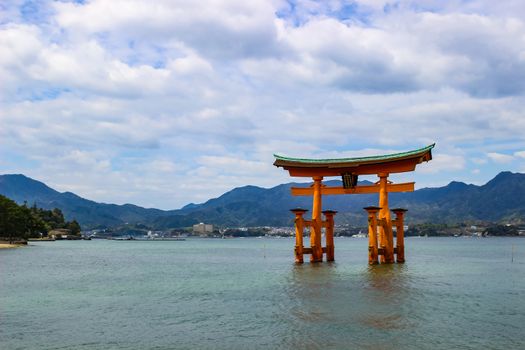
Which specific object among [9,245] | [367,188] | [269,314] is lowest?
[269,314]

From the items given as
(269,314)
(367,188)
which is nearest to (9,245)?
(367,188)

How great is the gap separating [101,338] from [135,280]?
2090 centimetres

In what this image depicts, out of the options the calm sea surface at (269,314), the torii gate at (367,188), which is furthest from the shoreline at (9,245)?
the torii gate at (367,188)

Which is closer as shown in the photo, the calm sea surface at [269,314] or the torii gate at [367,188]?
the calm sea surface at [269,314]

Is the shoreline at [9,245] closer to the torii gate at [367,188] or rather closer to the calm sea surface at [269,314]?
the calm sea surface at [269,314]

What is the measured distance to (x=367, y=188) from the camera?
148 ft

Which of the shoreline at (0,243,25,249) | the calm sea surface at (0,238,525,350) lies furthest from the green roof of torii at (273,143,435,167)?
the shoreline at (0,243,25,249)

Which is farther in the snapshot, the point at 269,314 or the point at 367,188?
the point at 367,188

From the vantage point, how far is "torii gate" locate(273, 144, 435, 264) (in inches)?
1587

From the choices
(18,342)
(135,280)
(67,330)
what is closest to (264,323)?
(67,330)

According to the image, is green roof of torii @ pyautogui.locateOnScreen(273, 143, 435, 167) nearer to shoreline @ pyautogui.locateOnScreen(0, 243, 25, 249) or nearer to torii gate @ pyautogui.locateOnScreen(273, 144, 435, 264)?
torii gate @ pyautogui.locateOnScreen(273, 144, 435, 264)

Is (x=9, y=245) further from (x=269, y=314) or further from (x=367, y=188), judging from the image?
(x=269, y=314)

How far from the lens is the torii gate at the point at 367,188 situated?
40312 millimetres

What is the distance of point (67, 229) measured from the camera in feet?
642
